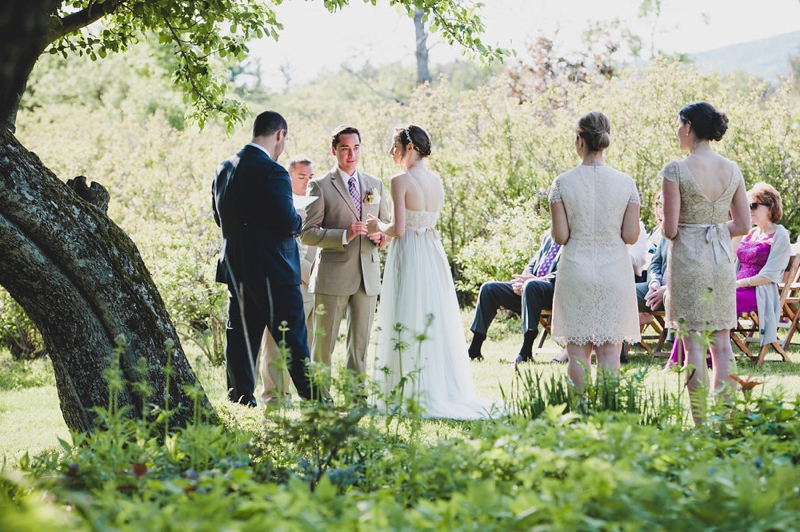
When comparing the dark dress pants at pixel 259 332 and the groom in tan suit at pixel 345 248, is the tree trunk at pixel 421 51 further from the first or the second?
the dark dress pants at pixel 259 332

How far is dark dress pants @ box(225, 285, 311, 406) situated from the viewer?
227 inches

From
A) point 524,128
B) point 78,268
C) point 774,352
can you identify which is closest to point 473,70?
point 524,128

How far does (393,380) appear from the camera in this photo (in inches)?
267

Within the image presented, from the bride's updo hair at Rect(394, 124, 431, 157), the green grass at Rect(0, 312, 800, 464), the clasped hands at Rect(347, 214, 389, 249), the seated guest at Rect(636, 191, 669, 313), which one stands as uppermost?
the bride's updo hair at Rect(394, 124, 431, 157)

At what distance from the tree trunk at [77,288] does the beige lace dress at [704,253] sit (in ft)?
9.55

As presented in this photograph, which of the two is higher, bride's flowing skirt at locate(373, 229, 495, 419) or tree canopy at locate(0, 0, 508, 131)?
tree canopy at locate(0, 0, 508, 131)

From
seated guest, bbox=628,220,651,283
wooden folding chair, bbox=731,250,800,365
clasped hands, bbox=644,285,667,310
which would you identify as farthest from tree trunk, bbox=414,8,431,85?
clasped hands, bbox=644,285,667,310

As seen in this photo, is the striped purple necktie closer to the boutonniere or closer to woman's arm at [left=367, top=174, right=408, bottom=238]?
the boutonniere

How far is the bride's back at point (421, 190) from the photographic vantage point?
6602 millimetres

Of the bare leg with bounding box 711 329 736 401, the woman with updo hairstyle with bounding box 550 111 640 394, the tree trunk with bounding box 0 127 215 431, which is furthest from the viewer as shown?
the woman with updo hairstyle with bounding box 550 111 640 394

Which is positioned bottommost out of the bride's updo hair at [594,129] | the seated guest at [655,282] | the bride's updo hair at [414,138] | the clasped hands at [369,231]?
the seated guest at [655,282]

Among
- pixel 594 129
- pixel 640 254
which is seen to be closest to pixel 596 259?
pixel 594 129

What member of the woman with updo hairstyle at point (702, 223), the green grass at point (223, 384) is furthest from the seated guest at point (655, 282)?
the woman with updo hairstyle at point (702, 223)

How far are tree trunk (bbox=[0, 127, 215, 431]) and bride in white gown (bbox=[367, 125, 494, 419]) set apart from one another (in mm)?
2279
